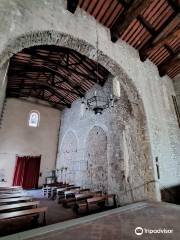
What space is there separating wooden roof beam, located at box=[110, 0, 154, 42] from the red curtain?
379 inches

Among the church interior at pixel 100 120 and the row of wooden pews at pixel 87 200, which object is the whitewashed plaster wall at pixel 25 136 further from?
the row of wooden pews at pixel 87 200

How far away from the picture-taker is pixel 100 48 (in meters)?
4.51

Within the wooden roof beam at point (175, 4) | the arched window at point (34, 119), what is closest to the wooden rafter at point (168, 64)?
the wooden roof beam at point (175, 4)

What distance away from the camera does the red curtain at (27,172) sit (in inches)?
402

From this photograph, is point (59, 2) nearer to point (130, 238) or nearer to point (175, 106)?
point (130, 238)

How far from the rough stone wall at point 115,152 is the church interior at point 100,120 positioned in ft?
0.14

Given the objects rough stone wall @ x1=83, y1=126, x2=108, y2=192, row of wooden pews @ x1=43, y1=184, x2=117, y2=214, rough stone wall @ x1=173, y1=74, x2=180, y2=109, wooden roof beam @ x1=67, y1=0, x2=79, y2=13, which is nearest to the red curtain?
row of wooden pews @ x1=43, y1=184, x2=117, y2=214

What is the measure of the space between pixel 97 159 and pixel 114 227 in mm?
5130

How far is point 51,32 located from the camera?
359 centimetres

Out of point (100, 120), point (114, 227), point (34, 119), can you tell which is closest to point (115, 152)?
point (100, 120)

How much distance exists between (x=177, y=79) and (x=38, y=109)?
9.87 m

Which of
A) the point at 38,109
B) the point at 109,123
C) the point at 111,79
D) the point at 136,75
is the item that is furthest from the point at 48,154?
the point at 136,75

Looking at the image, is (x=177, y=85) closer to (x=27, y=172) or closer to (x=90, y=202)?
(x=90, y=202)

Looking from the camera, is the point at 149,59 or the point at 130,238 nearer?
the point at 130,238
